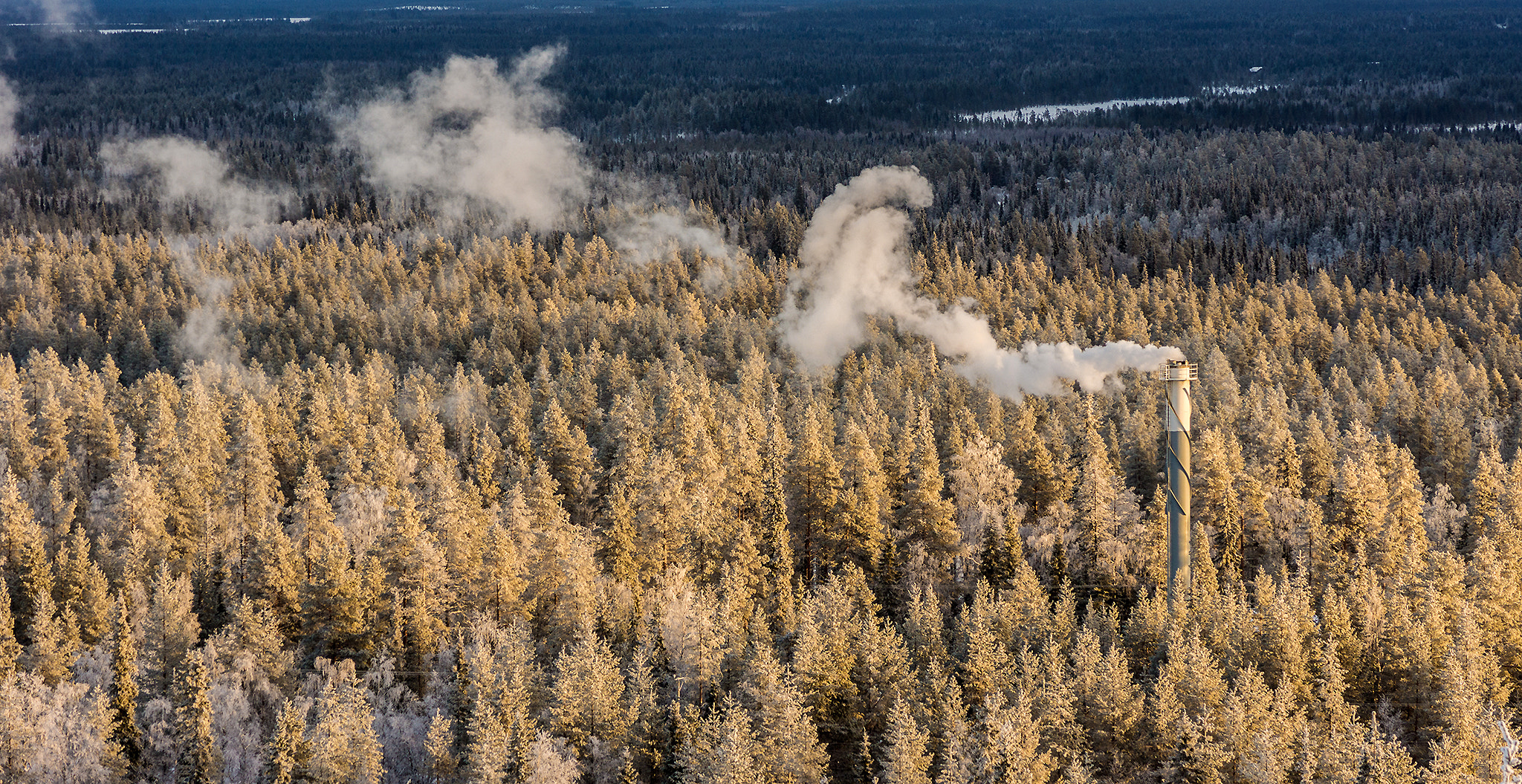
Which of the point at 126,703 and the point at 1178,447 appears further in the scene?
the point at 1178,447

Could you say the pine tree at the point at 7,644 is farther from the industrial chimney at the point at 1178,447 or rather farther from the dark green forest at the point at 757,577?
the industrial chimney at the point at 1178,447

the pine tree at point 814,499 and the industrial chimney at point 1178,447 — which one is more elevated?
the industrial chimney at point 1178,447

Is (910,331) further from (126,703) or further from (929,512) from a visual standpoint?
(126,703)

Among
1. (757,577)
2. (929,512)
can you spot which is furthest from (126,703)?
(929,512)

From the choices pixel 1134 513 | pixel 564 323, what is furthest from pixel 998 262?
pixel 1134 513

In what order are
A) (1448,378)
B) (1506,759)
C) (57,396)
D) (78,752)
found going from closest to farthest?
(1506,759)
(78,752)
(57,396)
(1448,378)

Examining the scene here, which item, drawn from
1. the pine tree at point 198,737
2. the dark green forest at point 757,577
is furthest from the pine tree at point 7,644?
the pine tree at point 198,737

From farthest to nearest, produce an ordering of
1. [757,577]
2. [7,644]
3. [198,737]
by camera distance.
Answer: [757,577] < [7,644] < [198,737]

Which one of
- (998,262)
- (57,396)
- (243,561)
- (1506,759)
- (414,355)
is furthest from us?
(998,262)

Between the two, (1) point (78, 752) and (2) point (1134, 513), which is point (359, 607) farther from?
(2) point (1134, 513)

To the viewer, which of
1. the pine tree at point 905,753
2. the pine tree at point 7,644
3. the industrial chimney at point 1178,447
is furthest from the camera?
the pine tree at point 7,644

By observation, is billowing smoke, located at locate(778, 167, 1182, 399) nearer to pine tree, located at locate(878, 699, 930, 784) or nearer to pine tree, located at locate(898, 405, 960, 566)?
pine tree, located at locate(898, 405, 960, 566)
